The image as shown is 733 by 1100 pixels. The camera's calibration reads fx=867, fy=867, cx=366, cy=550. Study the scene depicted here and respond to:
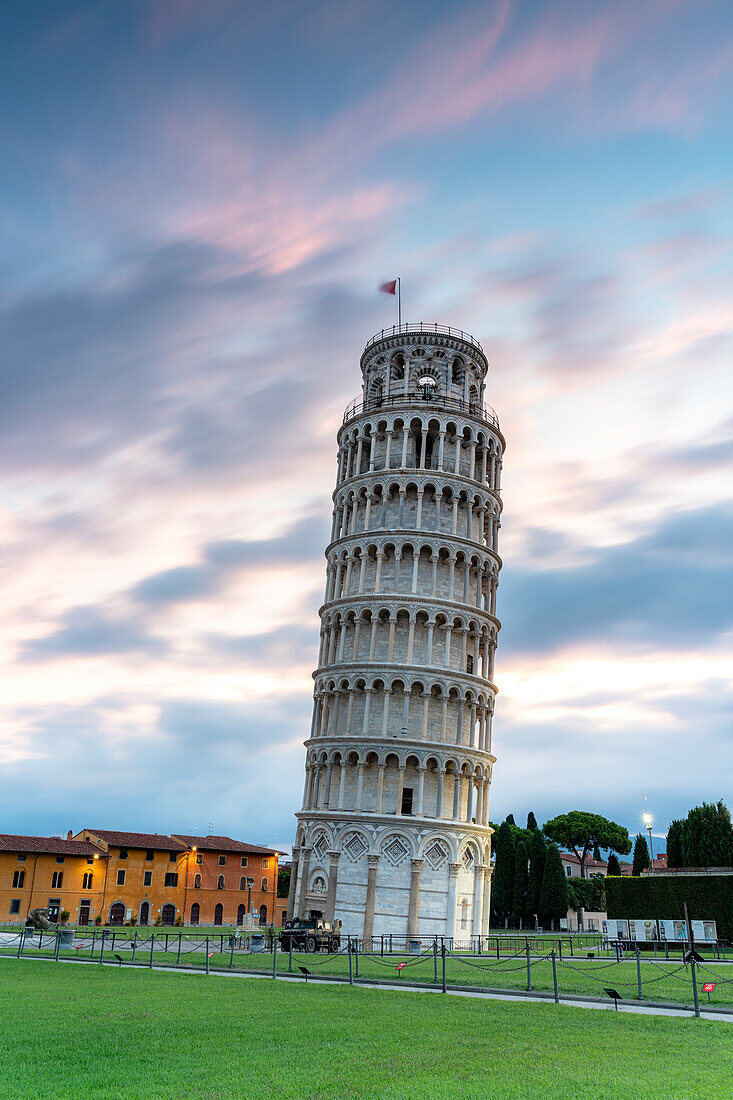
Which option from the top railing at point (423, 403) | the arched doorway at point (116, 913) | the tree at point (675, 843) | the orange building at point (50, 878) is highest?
the top railing at point (423, 403)

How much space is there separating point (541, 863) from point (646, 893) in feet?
103

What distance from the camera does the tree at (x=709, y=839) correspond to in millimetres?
70438

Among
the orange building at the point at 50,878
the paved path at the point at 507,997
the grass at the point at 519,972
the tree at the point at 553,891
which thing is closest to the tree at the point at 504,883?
the tree at the point at 553,891

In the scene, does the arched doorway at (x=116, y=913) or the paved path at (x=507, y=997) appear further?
the arched doorway at (x=116, y=913)

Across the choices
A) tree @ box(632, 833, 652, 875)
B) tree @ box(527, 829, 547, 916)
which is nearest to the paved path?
tree @ box(527, 829, 547, 916)

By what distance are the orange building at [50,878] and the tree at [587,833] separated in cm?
6559

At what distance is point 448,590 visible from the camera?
6494 cm

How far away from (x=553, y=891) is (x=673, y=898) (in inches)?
1164

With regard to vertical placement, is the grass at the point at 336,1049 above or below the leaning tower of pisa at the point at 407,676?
below

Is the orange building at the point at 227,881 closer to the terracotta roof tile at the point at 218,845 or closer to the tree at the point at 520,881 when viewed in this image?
the terracotta roof tile at the point at 218,845

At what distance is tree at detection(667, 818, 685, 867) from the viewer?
7691cm

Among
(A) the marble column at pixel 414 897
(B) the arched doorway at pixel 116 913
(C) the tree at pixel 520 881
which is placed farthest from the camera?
(C) the tree at pixel 520 881

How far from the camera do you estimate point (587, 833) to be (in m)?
122

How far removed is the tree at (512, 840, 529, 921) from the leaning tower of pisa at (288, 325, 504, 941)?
3421 centimetres
